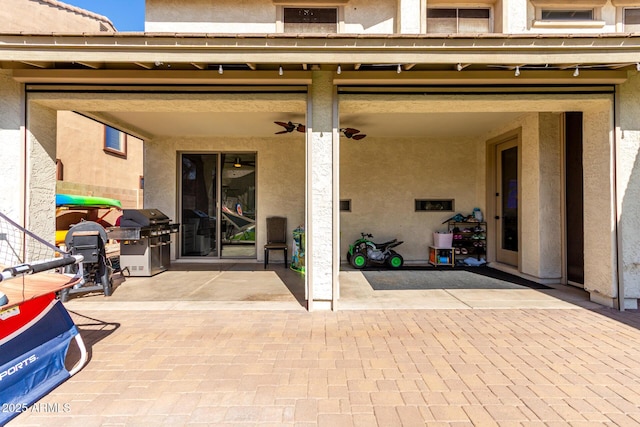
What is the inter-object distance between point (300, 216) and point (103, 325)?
480 cm

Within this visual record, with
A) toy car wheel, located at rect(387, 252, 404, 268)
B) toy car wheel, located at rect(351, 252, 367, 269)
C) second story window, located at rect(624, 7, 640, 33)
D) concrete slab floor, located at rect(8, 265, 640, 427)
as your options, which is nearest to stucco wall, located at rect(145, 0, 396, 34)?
toy car wheel, located at rect(351, 252, 367, 269)

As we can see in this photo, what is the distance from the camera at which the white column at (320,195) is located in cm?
430

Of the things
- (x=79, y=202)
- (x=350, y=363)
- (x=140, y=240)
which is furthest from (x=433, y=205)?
(x=79, y=202)

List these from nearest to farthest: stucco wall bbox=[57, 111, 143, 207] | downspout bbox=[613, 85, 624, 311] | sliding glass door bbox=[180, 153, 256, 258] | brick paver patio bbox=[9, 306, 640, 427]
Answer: brick paver patio bbox=[9, 306, 640, 427], downspout bbox=[613, 85, 624, 311], sliding glass door bbox=[180, 153, 256, 258], stucco wall bbox=[57, 111, 143, 207]

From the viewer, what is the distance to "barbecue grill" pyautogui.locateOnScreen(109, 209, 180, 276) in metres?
6.05

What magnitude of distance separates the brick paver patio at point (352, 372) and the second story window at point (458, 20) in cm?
592

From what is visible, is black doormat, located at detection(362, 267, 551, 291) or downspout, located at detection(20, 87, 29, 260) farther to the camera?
black doormat, located at detection(362, 267, 551, 291)

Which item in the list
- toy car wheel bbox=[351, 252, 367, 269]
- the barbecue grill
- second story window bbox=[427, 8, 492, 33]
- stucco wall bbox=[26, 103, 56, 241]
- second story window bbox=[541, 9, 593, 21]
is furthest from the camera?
toy car wheel bbox=[351, 252, 367, 269]

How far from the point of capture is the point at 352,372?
274cm

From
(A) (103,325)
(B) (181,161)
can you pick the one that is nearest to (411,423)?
(A) (103,325)

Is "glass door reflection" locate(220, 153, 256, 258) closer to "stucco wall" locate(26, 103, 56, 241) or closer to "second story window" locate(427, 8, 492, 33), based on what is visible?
"stucco wall" locate(26, 103, 56, 241)

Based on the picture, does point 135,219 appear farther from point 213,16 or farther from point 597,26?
point 597,26

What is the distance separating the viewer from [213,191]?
26.9 feet

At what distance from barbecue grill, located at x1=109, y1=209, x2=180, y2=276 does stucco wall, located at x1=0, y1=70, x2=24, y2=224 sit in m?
1.80
